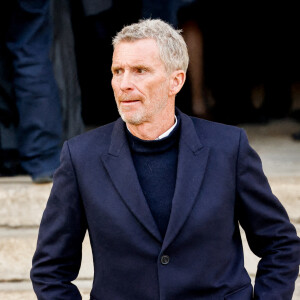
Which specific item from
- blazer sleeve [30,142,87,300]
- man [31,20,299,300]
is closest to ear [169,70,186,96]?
man [31,20,299,300]

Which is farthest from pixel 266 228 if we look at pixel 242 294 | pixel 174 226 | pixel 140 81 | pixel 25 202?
pixel 25 202

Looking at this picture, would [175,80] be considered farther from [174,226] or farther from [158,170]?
[174,226]

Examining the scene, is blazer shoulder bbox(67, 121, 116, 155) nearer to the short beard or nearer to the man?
the man

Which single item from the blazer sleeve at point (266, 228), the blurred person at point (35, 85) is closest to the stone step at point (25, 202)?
the blurred person at point (35, 85)

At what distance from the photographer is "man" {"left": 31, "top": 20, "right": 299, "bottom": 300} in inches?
76.4

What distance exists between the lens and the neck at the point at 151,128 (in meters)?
2.01

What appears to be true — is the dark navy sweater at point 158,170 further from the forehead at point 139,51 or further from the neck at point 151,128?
the forehead at point 139,51

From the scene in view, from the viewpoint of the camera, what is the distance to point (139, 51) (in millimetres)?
1923

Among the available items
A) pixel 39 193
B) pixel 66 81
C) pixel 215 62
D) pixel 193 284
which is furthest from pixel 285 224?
pixel 215 62

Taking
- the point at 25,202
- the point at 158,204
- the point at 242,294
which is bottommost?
the point at 25,202

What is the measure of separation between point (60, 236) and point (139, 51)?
0.60 m

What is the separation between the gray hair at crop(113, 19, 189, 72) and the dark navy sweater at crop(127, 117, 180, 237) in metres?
0.22

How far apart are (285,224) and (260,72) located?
11.1ft

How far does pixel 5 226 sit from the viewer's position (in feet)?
11.2
